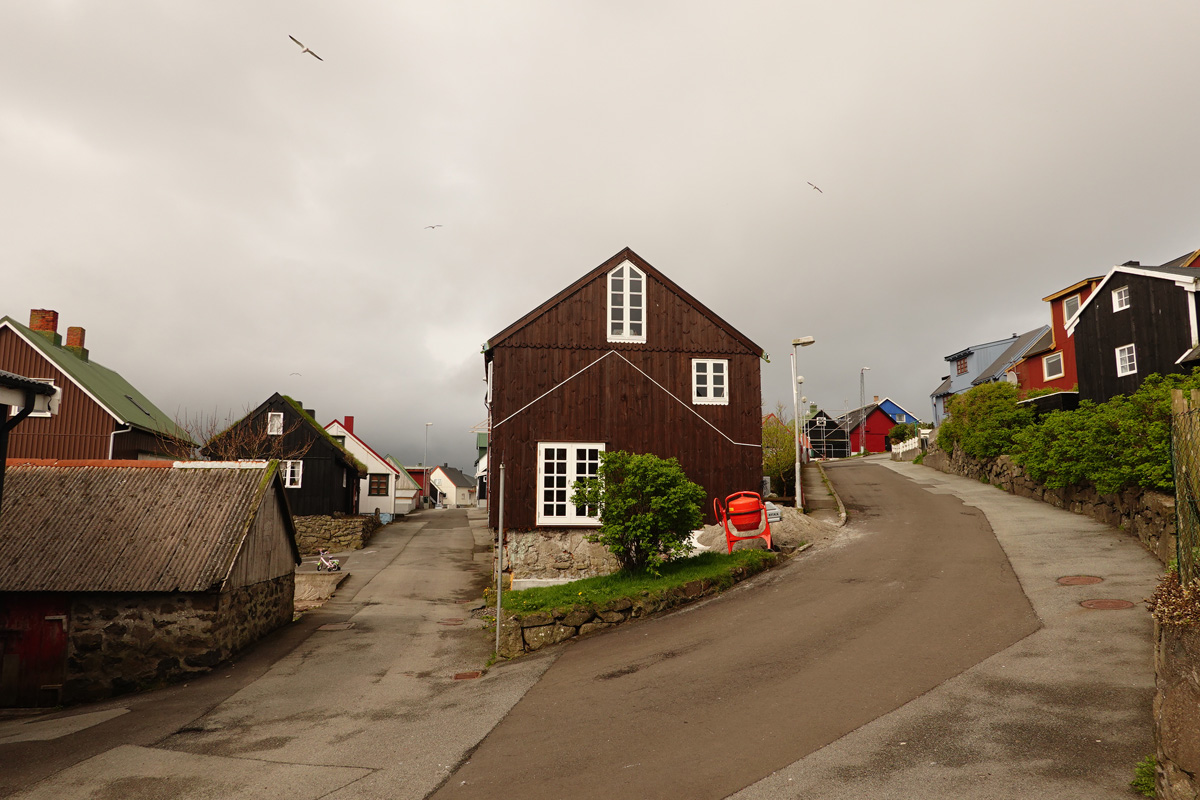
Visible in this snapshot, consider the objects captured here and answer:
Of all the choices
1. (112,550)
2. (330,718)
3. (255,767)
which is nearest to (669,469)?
(330,718)

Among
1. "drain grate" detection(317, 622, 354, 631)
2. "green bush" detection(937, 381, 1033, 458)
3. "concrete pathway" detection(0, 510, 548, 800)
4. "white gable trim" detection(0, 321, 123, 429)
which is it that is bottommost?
"drain grate" detection(317, 622, 354, 631)

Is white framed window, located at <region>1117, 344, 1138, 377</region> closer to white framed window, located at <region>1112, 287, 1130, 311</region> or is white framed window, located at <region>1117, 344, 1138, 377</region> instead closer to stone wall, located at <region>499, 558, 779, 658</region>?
white framed window, located at <region>1112, 287, 1130, 311</region>

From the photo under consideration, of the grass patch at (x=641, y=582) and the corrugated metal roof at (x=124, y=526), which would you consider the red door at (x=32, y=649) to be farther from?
the grass patch at (x=641, y=582)

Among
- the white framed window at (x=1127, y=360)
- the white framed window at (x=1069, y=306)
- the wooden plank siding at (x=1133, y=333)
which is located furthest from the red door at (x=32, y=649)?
the white framed window at (x=1069, y=306)

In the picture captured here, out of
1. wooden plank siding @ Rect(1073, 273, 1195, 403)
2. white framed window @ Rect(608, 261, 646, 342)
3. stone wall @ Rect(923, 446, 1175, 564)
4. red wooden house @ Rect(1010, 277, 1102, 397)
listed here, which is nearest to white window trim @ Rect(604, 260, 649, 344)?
white framed window @ Rect(608, 261, 646, 342)

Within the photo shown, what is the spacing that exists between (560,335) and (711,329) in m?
4.80

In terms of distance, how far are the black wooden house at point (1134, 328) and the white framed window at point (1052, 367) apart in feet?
27.8

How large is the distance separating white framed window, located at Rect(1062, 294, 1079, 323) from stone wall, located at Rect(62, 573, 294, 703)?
41019 millimetres

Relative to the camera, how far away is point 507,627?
13.8 m

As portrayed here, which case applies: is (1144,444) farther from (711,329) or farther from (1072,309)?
(1072,309)

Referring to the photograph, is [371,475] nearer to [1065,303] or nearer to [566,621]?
[566,621]

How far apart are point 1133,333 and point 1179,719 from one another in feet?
→ 92.2

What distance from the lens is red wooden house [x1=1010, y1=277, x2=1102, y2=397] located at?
36.7 m

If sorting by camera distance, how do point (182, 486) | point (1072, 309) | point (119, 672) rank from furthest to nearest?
1. point (1072, 309)
2. point (182, 486)
3. point (119, 672)
